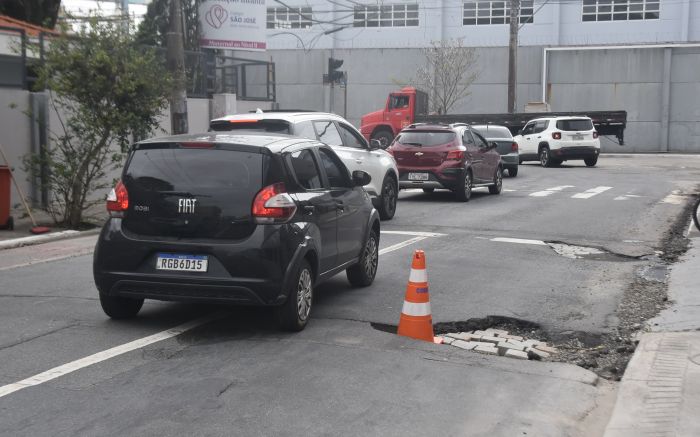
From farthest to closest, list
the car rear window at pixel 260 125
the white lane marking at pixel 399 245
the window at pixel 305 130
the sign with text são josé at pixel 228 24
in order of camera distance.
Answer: the sign with text são josé at pixel 228 24, the window at pixel 305 130, the car rear window at pixel 260 125, the white lane marking at pixel 399 245

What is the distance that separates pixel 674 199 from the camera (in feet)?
67.4

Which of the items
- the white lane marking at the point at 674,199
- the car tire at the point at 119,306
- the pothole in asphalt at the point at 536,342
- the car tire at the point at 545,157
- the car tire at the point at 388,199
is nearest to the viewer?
the pothole in asphalt at the point at 536,342

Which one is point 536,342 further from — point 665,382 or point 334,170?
point 334,170

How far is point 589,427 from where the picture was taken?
17.7 feet

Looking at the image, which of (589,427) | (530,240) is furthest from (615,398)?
(530,240)

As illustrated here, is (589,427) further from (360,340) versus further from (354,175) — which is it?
(354,175)

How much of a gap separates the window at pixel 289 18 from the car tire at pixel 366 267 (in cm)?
5316

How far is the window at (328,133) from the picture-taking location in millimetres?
13570

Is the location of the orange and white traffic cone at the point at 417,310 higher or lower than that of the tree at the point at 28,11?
lower

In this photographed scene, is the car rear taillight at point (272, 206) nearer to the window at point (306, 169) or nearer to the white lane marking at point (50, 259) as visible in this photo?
the window at point (306, 169)

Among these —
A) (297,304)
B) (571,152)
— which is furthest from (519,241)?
(571,152)

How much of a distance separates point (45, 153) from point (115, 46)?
7.41ft

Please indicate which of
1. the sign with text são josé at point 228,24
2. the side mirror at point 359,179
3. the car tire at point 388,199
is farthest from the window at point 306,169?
the sign with text são josé at point 228,24

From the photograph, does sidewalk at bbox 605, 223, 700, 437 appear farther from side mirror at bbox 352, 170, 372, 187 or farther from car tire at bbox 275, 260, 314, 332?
side mirror at bbox 352, 170, 372, 187
